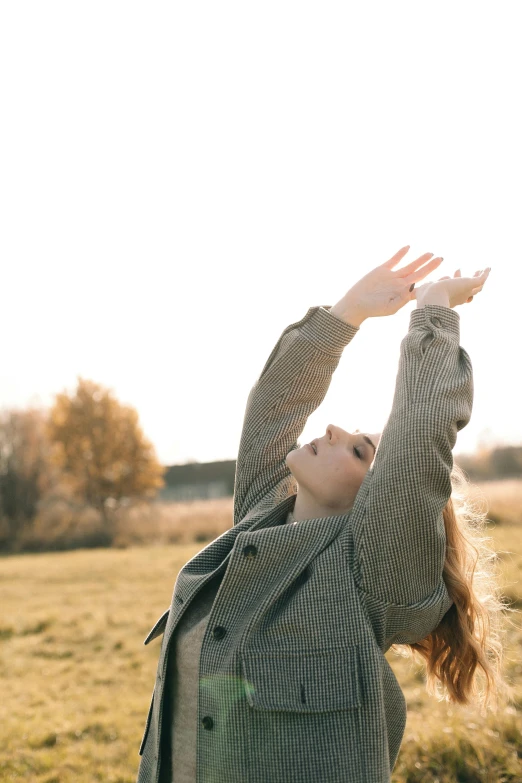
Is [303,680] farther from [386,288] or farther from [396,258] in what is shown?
[396,258]

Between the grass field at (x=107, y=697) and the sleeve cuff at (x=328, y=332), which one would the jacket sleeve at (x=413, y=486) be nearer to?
the sleeve cuff at (x=328, y=332)

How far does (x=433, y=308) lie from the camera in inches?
94.2

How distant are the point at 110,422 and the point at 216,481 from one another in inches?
244

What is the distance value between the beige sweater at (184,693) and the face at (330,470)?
0.46m

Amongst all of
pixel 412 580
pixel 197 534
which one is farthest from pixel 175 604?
pixel 197 534

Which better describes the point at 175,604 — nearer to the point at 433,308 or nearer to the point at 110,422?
the point at 433,308

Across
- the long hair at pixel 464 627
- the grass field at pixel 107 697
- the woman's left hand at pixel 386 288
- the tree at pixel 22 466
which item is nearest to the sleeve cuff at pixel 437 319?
the woman's left hand at pixel 386 288

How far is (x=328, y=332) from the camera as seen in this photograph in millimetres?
2916

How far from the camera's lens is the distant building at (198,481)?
3600 centimetres

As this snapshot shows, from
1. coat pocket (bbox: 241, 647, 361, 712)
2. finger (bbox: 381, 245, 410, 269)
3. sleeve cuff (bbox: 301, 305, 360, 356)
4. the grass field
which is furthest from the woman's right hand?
the grass field

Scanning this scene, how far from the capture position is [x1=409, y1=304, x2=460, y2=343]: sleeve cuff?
236cm

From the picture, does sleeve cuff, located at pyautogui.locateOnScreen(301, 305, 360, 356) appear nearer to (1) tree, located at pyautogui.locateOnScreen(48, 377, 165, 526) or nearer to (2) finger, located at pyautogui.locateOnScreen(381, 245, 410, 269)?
(2) finger, located at pyautogui.locateOnScreen(381, 245, 410, 269)

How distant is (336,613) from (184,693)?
597 millimetres

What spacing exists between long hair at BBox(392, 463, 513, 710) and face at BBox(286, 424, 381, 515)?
35cm
